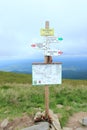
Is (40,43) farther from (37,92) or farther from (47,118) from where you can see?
(37,92)

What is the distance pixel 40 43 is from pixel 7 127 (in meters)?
3.43

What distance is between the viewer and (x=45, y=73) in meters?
10.8

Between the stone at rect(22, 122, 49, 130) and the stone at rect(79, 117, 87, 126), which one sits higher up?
the stone at rect(22, 122, 49, 130)

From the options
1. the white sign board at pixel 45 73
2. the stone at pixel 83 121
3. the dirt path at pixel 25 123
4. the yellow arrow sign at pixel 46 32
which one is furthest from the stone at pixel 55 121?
the yellow arrow sign at pixel 46 32

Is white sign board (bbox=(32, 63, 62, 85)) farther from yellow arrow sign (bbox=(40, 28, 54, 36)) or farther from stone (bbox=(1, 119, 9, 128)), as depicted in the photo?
stone (bbox=(1, 119, 9, 128))

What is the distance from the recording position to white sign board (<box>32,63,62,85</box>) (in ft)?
35.3

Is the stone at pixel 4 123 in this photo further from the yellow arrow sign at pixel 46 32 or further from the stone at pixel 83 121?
the yellow arrow sign at pixel 46 32

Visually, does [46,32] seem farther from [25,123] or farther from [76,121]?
[76,121]

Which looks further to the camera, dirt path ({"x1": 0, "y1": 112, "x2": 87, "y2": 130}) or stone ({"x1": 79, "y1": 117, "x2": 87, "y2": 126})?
stone ({"x1": 79, "y1": 117, "x2": 87, "y2": 126})

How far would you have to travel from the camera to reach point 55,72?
10859 mm

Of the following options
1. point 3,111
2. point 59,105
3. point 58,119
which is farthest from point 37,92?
point 58,119

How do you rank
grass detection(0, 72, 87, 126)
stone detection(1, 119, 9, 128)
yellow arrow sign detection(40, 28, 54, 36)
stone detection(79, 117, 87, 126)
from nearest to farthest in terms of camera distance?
yellow arrow sign detection(40, 28, 54, 36)
stone detection(1, 119, 9, 128)
stone detection(79, 117, 87, 126)
grass detection(0, 72, 87, 126)

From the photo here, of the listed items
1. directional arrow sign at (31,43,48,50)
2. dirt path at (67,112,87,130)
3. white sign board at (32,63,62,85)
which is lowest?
Answer: dirt path at (67,112,87,130)

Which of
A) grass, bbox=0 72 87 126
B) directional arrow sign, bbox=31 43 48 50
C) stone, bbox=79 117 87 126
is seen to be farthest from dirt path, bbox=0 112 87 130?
directional arrow sign, bbox=31 43 48 50
